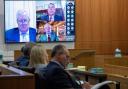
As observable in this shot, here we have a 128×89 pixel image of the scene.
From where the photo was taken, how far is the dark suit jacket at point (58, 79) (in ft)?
13.0

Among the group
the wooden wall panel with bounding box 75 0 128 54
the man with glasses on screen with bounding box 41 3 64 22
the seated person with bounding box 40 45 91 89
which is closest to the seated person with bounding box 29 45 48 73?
the seated person with bounding box 40 45 91 89

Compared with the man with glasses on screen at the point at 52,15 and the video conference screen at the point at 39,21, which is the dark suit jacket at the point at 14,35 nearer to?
the video conference screen at the point at 39,21

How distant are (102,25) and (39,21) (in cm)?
197

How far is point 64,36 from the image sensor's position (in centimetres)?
1024

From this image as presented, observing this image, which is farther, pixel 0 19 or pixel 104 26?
pixel 104 26

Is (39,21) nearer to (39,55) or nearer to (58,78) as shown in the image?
(39,55)

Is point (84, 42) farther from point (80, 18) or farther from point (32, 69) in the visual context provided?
point (32, 69)

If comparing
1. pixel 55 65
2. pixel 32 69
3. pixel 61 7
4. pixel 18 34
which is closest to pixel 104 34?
pixel 61 7

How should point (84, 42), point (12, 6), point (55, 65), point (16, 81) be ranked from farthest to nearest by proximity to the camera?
point (84, 42) → point (12, 6) → point (55, 65) → point (16, 81)

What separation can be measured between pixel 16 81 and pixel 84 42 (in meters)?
7.15

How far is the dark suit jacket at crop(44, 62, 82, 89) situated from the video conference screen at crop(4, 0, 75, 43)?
6.08 m

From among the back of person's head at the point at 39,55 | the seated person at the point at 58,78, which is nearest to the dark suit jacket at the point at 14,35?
the back of person's head at the point at 39,55

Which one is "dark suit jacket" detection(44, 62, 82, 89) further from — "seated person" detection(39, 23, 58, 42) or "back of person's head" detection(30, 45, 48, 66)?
"seated person" detection(39, 23, 58, 42)

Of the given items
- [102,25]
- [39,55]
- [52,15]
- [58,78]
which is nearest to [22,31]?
[52,15]
